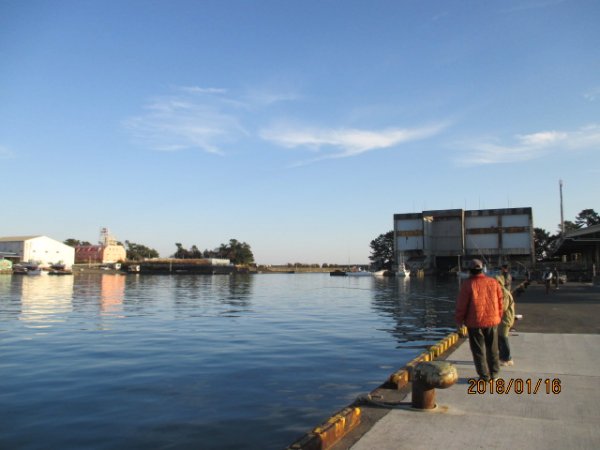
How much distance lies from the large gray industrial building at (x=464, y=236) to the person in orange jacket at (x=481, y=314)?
91347 millimetres

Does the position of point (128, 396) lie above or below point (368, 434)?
below

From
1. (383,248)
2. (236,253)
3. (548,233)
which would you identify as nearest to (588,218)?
(548,233)

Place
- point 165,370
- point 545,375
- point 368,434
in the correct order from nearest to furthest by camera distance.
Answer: point 368,434 → point 545,375 → point 165,370

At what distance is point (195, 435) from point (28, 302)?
94.4 ft

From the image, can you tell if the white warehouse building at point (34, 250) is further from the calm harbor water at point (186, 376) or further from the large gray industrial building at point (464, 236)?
the calm harbor water at point (186, 376)

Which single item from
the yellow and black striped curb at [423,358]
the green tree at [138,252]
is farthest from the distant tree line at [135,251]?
the yellow and black striped curb at [423,358]

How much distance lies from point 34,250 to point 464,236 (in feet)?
329

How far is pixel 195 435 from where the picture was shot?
7.07 m

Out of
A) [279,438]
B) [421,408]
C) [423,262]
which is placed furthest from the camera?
[423,262]

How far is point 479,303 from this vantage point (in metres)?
7.21

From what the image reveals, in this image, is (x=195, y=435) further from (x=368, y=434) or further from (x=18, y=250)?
(x=18, y=250)

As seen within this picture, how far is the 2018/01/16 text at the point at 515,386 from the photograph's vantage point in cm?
702

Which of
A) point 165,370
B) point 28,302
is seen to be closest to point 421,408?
point 165,370

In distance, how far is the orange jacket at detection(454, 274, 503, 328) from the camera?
720cm
